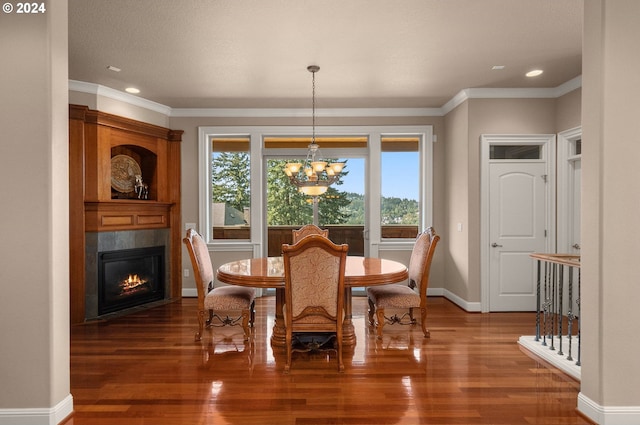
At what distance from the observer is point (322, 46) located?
140 inches

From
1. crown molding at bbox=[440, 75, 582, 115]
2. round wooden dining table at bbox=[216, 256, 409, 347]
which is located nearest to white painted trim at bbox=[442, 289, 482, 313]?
round wooden dining table at bbox=[216, 256, 409, 347]

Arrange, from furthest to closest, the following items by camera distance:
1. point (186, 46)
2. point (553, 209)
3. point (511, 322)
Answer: point (553, 209)
point (511, 322)
point (186, 46)

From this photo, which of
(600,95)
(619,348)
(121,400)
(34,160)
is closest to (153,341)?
(121,400)

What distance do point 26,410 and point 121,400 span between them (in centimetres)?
52

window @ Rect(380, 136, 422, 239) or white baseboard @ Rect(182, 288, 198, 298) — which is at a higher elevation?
window @ Rect(380, 136, 422, 239)

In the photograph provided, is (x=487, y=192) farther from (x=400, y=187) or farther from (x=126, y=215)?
(x=126, y=215)

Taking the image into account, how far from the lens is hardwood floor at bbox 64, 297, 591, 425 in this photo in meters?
2.36

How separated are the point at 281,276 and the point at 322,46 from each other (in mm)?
2086

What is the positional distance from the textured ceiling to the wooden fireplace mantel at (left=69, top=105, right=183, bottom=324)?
0.53m

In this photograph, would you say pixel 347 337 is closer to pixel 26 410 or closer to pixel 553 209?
pixel 26 410

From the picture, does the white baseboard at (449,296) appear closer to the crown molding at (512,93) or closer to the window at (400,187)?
the window at (400,187)

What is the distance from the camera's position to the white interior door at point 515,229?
4855 mm

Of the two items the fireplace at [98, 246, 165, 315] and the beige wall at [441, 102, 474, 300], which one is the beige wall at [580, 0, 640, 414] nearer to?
the beige wall at [441, 102, 474, 300]

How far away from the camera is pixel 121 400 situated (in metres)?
2.56
